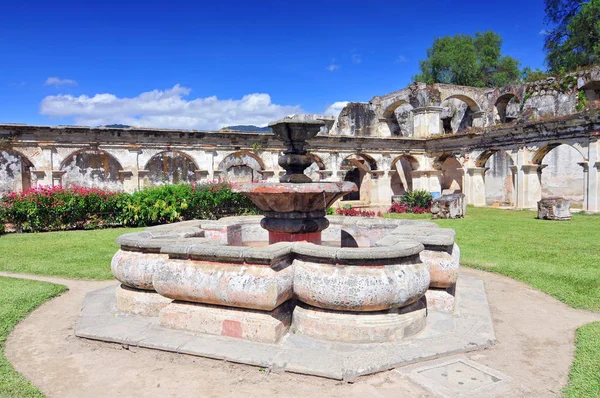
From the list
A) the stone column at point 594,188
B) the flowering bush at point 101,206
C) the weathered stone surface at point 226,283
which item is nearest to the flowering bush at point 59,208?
the flowering bush at point 101,206

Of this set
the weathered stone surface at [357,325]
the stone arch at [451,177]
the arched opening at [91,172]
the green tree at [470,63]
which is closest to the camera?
the weathered stone surface at [357,325]

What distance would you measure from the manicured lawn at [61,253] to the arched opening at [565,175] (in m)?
22.3

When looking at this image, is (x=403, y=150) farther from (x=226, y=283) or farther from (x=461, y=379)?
(x=461, y=379)

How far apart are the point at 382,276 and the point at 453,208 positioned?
43.4 feet

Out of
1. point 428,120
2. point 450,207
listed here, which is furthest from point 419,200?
point 428,120

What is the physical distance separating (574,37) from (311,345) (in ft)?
95.4

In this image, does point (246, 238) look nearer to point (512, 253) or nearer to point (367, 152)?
point (512, 253)

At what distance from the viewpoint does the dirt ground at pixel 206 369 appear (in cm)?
311

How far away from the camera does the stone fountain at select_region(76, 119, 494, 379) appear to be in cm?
371

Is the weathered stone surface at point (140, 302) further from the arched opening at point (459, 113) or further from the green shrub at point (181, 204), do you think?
the arched opening at point (459, 113)

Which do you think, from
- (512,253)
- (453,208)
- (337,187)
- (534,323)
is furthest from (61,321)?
(453,208)

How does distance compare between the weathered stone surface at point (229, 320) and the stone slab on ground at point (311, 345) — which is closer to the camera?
the stone slab on ground at point (311, 345)

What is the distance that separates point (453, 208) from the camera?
53.0 ft

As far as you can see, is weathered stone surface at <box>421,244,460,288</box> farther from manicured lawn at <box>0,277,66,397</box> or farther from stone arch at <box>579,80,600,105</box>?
stone arch at <box>579,80,600,105</box>
